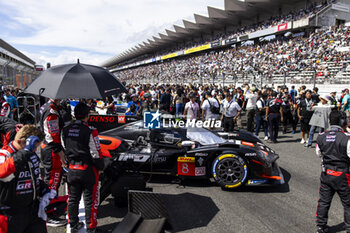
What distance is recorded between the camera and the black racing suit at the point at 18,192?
2.12 metres

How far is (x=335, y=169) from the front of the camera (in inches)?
125

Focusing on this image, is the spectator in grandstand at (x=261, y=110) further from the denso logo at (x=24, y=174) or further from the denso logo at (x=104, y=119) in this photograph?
the denso logo at (x=24, y=174)

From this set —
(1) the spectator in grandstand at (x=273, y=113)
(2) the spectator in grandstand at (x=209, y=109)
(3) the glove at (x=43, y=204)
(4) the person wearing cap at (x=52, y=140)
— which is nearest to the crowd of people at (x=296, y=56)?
(1) the spectator in grandstand at (x=273, y=113)

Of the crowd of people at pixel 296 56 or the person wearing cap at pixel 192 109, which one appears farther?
the crowd of people at pixel 296 56

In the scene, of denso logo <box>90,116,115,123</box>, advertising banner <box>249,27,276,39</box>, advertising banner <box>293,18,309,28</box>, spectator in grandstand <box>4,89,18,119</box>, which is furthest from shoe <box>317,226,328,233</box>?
advertising banner <box>249,27,276,39</box>

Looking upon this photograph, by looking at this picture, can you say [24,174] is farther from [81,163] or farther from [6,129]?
[6,129]

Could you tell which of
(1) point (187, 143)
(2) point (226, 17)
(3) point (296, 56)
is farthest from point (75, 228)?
(2) point (226, 17)

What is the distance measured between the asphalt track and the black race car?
24 cm

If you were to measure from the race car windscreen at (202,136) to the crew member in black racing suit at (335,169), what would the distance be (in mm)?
2051

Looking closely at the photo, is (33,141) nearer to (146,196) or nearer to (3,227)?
(3,227)

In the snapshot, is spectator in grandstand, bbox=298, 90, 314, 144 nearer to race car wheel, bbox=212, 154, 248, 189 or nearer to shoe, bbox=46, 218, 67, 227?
race car wheel, bbox=212, 154, 248, 189

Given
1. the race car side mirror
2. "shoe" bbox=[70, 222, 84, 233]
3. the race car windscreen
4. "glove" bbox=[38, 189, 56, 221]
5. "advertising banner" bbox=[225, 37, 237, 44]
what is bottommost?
"shoe" bbox=[70, 222, 84, 233]

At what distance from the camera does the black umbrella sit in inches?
116

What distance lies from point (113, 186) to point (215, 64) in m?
33.5
